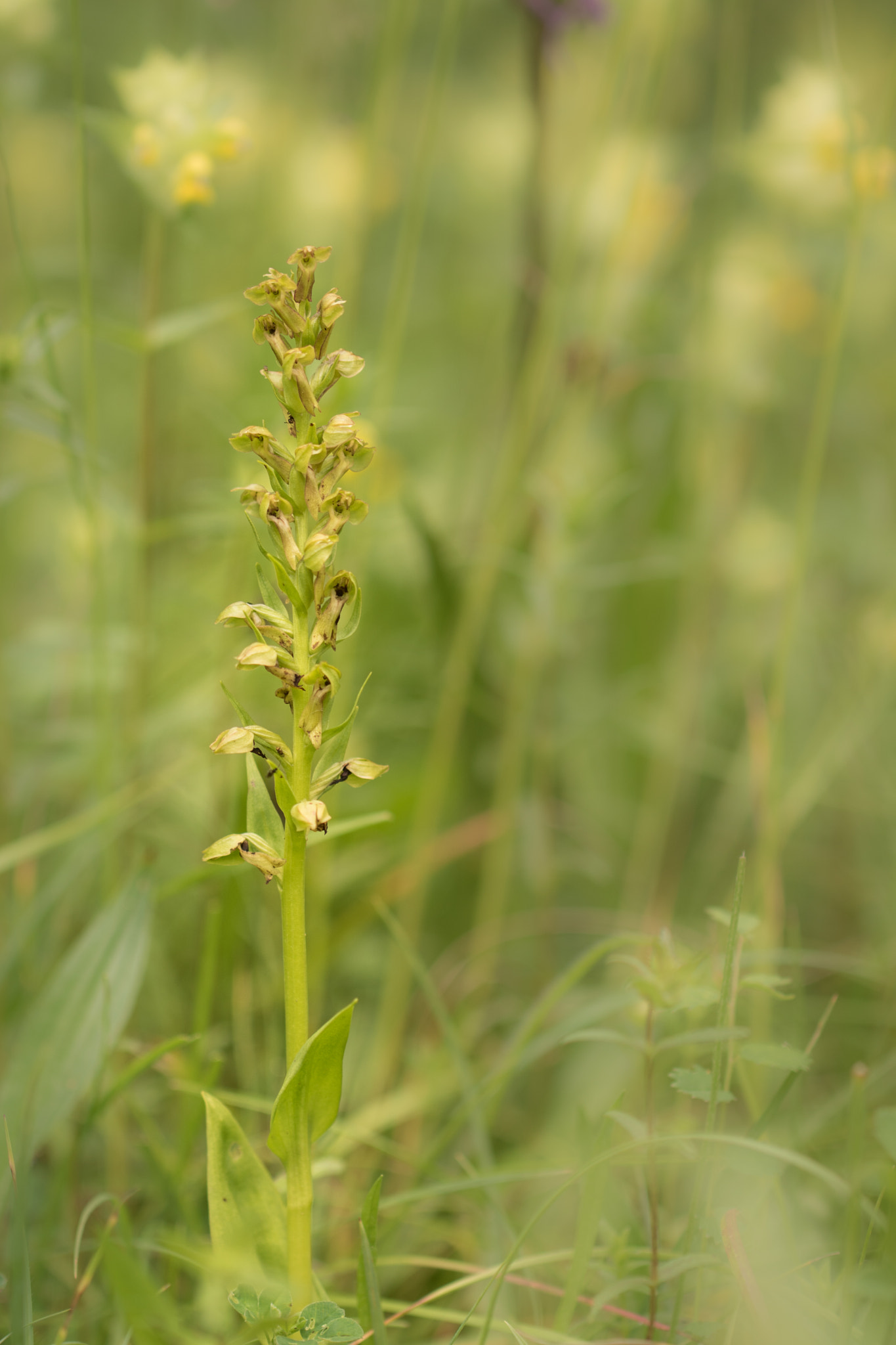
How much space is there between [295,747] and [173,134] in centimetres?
71

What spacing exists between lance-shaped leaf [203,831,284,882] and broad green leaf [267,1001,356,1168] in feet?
0.30

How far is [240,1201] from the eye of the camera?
1.99 ft

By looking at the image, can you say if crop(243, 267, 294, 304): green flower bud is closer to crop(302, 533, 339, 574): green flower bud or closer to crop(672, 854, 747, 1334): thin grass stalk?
crop(302, 533, 339, 574): green flower bud

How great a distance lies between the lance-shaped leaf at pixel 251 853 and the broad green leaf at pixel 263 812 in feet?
0.04

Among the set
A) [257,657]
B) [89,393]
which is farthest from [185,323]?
[257,657]

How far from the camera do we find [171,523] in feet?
3.43

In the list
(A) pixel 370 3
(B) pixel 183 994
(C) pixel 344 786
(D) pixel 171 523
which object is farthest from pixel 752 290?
(B) pixel 183 994

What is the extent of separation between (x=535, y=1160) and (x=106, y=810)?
1.55ft

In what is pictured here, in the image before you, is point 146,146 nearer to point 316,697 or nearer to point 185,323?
point 185,323

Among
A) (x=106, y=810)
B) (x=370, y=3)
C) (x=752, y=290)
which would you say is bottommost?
(x=106, y=810)

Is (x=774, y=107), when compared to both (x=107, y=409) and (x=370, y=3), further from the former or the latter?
(x=107, y=409)

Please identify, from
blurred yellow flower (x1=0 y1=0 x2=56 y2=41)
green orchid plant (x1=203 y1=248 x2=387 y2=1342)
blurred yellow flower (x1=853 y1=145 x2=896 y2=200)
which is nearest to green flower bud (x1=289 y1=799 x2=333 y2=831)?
green orchid plant (x1=203 y1=248 x2=387 y2=1342)

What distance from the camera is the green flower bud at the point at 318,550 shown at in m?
0.57

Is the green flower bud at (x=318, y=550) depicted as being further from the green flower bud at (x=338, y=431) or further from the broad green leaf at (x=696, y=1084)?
the broad green leaf at (x=696, y=1084)
